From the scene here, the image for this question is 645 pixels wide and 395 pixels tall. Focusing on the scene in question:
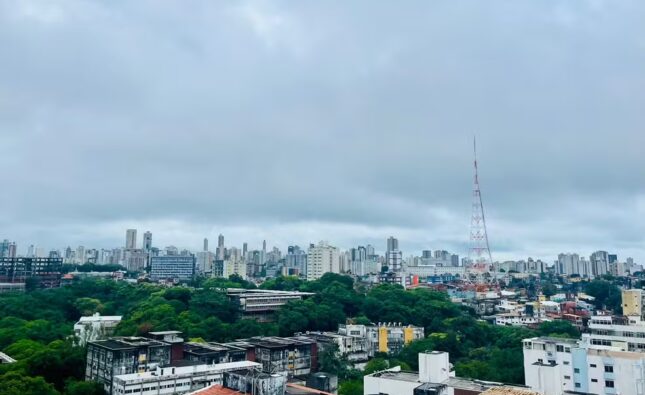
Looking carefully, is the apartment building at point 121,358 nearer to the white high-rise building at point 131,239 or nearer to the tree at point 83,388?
the tree at point 83,388

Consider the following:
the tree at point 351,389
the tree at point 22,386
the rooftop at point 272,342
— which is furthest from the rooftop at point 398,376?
the tree at point 22,386

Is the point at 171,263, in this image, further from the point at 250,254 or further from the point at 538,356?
the point at 538,356

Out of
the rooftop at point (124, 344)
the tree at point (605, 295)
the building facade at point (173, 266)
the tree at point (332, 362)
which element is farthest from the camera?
the building facade at point (173, 266)

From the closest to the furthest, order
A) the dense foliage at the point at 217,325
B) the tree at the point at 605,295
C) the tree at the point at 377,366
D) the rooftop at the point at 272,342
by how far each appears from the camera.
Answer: the dense foliage at the point at 217,325
the tree at the point at 377,366
the rooftop at the point at 272,342
the tree at the point at 605,295

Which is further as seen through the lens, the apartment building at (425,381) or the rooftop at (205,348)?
the rooftop at (205,348)

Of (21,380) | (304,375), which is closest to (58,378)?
(21,380)

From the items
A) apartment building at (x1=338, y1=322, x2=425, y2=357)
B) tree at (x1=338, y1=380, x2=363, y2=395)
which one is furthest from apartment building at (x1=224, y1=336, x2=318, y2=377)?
tree at (x1=338, y1=380, x2=363, y2=395)

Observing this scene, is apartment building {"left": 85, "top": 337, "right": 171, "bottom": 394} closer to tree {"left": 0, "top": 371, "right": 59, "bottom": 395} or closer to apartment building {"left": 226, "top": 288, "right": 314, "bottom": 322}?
tree {"left": 0, "top": 371, "right": 59, "bottom": 395}
